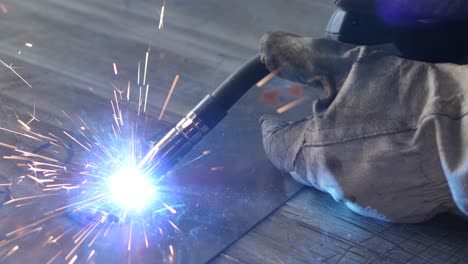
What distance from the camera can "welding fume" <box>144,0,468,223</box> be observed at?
0.89 m

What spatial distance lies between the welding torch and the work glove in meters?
0.06

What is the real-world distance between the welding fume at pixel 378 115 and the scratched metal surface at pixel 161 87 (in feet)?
0.42

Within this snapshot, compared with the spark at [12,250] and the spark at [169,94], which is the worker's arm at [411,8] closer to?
the spark at [169,94]

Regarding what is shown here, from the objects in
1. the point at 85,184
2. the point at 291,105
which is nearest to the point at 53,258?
the point at 85,184

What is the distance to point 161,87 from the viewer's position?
5.02ft

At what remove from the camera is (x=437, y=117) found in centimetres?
86

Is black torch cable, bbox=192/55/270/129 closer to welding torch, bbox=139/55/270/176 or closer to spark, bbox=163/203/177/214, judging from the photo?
welding torch, bbox=139/55/270/176

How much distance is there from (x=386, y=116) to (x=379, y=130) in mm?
32

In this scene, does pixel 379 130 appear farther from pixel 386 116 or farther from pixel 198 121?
pixel 198 121

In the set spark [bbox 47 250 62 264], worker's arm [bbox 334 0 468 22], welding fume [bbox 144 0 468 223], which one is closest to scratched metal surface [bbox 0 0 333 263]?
spark [bbox 47 250 62 264]

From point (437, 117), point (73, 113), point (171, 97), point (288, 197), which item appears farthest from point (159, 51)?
point (437, 117)

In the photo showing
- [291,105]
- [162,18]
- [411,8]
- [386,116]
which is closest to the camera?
[386,116]

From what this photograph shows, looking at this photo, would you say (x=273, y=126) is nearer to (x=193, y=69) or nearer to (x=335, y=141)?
(x=335, y=141)

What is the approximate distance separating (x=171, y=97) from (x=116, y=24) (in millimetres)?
580
